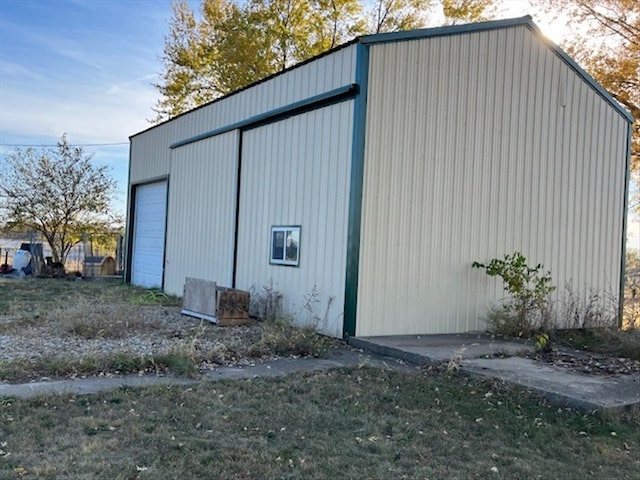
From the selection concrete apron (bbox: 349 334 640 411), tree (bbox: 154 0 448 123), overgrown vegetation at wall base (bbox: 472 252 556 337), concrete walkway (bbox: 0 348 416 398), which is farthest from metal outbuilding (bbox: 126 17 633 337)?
tree (bbox: 154 0 448 123)

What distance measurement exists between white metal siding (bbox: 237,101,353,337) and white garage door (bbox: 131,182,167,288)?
4540 mm

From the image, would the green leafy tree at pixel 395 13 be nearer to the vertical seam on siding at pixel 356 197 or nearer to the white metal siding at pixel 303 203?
the white metal siding at pixel 303 203

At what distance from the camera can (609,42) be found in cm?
1745

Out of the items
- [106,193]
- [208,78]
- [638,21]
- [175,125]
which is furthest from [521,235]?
[208,78]

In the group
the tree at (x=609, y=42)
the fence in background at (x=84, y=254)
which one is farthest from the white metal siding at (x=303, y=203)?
the tree at (x=609, y=42)

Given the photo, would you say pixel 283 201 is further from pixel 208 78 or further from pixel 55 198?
pixel 208 78

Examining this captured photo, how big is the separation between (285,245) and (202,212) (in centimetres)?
349

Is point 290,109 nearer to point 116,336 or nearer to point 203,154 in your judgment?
point 203,154

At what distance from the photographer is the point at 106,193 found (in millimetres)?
21219

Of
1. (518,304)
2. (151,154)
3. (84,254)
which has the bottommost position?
(518,304)

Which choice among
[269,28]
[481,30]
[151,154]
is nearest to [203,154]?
[151,154]

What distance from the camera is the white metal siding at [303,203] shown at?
785cm

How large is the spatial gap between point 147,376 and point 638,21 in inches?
694

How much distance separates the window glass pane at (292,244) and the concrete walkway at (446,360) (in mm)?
1874
